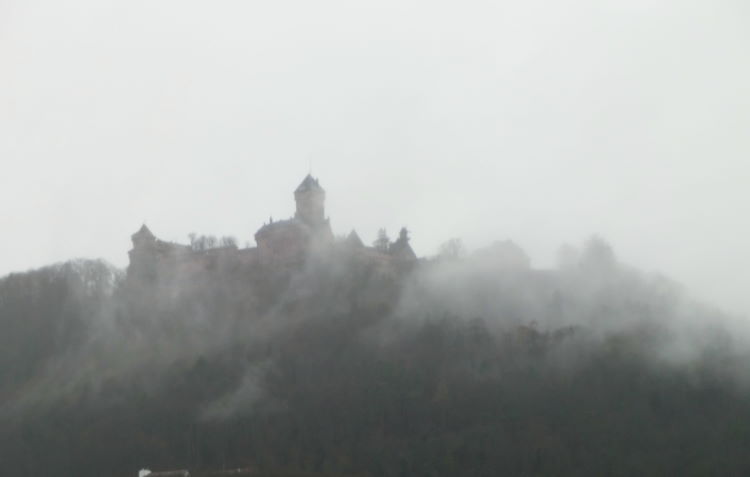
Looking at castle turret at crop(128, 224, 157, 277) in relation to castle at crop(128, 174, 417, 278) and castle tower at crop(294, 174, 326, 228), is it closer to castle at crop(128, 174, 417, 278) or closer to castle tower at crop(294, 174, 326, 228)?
castle at crop(128, 174, 417, 278)

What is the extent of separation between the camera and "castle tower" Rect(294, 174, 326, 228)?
12588cm

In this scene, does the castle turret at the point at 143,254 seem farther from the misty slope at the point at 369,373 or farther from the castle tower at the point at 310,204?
the castle tower at the point at 310,204

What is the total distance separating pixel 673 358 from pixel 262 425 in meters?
30.4

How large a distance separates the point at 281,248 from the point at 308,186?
9.18m

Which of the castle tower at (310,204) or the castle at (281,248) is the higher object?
the castle tower at (310,204)

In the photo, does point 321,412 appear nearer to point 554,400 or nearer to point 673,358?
point 554,400

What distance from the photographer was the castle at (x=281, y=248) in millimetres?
120812

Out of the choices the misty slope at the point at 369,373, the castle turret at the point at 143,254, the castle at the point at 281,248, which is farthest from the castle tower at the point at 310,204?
the castle turret at the point at 143,254

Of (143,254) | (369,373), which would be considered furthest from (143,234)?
(369,373)

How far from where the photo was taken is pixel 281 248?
4761 inches

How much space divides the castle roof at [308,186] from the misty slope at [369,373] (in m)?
9.79

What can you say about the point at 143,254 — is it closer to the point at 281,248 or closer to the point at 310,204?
the point at 281,248

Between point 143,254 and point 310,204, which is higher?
point 310,204

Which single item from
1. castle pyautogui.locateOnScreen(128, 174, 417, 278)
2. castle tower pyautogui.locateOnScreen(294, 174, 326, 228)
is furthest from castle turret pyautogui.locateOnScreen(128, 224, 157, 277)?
castle tower pyautogui.locateOnScreen(294, 174, 326, 228)
